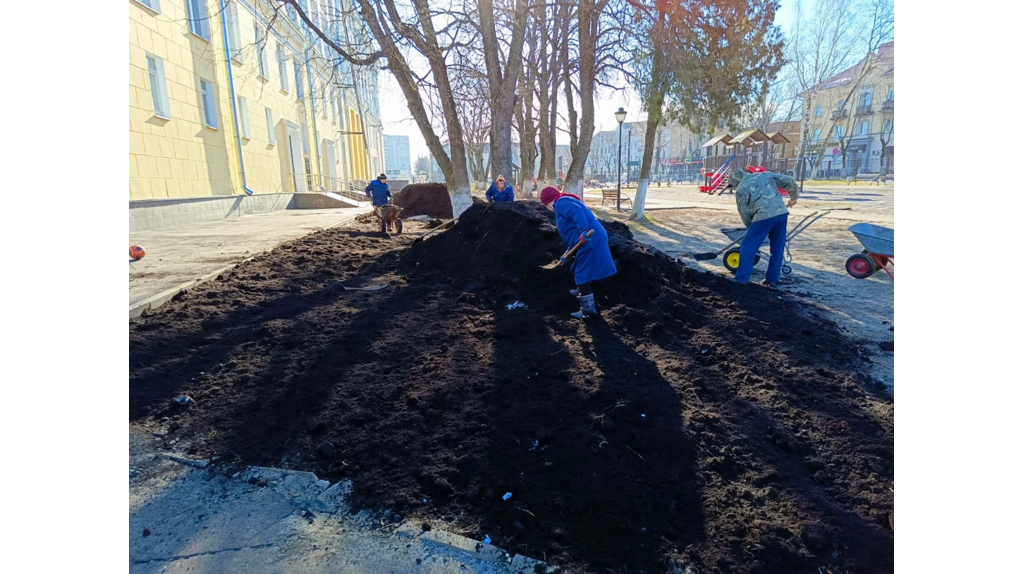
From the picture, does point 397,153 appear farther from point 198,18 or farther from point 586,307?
point 586,307

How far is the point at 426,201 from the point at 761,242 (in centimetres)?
1334

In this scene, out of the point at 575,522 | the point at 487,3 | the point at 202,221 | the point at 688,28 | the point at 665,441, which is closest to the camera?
the point at 575,522

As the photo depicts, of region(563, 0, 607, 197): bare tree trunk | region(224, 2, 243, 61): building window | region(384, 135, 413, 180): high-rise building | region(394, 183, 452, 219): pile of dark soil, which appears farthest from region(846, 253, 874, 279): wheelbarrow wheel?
region(384, 135, 413, 180): high-rise building

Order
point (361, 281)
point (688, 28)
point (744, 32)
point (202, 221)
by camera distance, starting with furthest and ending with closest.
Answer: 1. point (202, 221)
2. point (744, 32)
3. point (688, 28)
4. point (361, 281)

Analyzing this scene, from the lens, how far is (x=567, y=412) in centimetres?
282

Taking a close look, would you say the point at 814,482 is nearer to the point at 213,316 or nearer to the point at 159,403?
the point at 159,403

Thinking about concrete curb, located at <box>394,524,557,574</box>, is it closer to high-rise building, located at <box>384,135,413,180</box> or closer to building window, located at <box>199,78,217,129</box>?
building window, located at <box>199,78,217,129</box>

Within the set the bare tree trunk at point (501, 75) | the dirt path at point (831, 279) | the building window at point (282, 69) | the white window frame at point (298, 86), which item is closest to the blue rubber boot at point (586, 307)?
the dirt path at point (831, 279)

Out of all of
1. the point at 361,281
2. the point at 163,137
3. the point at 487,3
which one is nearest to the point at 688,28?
the point at 487,3

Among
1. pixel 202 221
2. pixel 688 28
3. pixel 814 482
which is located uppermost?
pixel 688 28

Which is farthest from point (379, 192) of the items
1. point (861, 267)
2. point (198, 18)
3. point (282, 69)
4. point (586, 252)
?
point (282, 69)

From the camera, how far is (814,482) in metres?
2.26

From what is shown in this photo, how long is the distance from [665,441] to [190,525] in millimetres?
2279

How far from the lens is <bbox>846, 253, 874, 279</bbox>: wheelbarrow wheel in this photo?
626 centimetres
